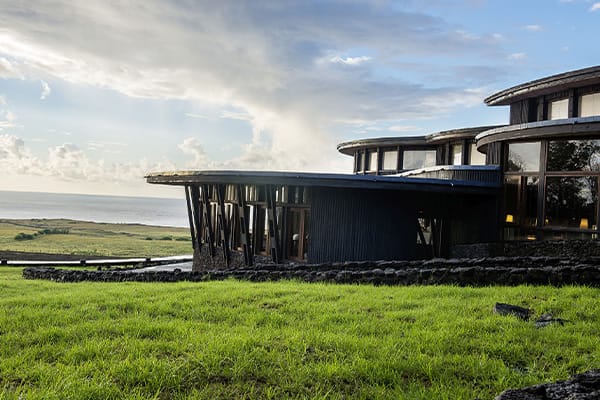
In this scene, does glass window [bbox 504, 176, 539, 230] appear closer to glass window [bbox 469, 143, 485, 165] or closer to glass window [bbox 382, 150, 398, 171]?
glass window [bbox 469, 143, 485, 165]

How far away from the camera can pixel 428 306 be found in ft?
27.4

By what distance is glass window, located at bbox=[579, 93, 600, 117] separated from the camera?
19484mm

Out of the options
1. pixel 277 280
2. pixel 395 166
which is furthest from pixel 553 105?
pixel 277 280

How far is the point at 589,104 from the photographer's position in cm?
1981

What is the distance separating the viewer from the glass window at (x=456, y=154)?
29.0 m

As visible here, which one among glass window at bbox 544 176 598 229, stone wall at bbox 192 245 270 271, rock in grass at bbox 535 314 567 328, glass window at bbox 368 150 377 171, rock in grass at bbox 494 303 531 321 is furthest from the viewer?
glass window at bbox 368 150 377 171

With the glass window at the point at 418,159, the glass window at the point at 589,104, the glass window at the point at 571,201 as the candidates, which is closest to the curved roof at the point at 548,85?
the glass window at the point at 589,104

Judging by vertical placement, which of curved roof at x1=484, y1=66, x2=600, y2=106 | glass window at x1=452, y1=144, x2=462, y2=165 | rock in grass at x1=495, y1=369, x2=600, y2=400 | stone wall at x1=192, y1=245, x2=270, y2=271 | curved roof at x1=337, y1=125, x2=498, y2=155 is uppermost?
curved roof at x1=484, y1=66, x2=600, y2=106

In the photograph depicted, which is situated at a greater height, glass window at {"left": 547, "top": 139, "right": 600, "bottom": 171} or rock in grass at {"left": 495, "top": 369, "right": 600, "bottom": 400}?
glass window at {"left": 547, "top": 139, "right": 600, "bottom": 171}

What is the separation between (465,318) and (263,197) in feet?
50.2

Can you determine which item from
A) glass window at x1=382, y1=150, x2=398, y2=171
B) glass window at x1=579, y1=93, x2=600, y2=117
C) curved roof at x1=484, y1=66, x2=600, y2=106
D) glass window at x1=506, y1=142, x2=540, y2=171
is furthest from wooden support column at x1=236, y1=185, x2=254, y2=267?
glass window at x1=382, y1=150, x2=398, y2=171

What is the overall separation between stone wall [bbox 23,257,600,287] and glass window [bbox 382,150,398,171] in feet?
59.8

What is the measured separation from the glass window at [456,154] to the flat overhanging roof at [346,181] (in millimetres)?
9971

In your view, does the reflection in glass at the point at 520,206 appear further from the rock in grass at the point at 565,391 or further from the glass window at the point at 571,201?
the rock in grass at the point at 565,391
